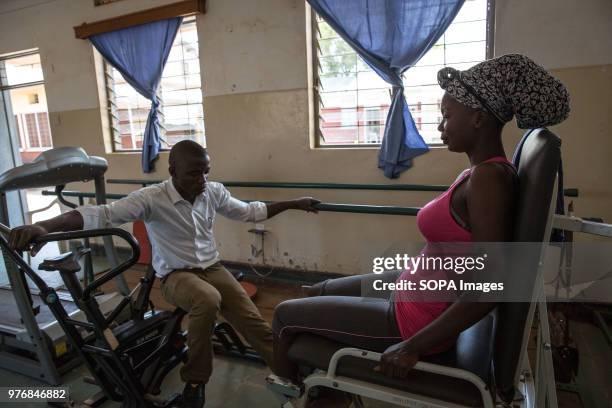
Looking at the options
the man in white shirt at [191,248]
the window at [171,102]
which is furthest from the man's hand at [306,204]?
the window at [171,102]

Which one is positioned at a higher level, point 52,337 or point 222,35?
point 222,35

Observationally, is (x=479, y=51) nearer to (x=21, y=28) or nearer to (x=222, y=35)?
(x=222, y=35)

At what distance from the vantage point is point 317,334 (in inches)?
44.8

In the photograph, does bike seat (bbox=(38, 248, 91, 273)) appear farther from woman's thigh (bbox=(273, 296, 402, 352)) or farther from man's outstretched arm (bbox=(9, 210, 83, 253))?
woman's thigh (bbox=(273, 296, 402, 352))

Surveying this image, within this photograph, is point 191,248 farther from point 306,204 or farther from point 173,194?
point 306,204

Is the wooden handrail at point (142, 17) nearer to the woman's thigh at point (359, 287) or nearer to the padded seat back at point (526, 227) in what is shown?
the woman's thigh at point (359, 287)

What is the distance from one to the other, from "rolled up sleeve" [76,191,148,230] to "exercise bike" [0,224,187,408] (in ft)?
0.21

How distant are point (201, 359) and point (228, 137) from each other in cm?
210

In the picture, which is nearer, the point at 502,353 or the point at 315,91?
the point at 502,353

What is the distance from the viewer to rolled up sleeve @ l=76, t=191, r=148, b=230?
1.57 metres

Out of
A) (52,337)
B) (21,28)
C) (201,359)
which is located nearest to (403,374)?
(201,359)

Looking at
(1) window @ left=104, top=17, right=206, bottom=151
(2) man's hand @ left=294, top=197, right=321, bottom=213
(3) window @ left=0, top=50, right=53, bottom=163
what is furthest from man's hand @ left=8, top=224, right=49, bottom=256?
(3) window @ left=0, top=50, right=53, bottom=163

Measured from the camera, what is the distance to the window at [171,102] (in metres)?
3.54

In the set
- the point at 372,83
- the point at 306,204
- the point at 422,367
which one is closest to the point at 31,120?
the point at 372,83
